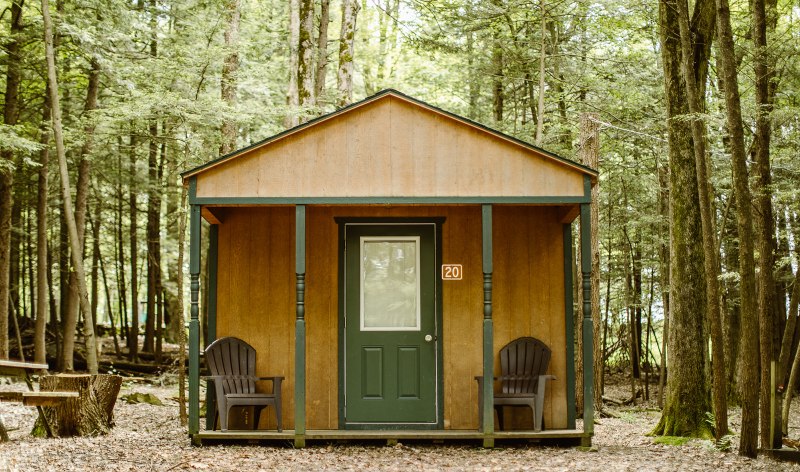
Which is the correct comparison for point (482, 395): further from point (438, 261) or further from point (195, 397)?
point (195, 397)

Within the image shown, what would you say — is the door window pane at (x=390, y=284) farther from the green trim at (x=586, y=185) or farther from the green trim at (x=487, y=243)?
the green trim at (x=586, y=185)

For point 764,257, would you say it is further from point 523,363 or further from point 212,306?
point 212,306

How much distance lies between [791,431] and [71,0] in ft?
43.0

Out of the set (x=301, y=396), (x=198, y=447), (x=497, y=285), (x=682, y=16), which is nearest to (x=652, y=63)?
(x=682, y=16)

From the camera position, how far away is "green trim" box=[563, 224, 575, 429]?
771 centimetres

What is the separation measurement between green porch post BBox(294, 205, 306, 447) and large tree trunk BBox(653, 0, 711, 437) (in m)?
3.95

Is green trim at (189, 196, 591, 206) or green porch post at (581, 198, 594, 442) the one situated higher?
green trim at (189, 196, 591, 206)

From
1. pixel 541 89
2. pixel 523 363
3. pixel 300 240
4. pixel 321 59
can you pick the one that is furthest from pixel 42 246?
pixel 523 363

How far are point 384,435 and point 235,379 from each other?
64.8 inches

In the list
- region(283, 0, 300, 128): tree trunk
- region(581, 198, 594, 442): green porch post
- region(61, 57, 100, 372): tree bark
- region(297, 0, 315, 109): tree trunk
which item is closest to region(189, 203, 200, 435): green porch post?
region(581, 198, 594, 442): green porch post

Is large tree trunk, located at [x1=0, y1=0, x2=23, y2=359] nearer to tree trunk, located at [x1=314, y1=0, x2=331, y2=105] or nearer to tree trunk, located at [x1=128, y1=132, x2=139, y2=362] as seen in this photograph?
tree trunk, located at [x1=128, y1=132, x2=139, y2=362]

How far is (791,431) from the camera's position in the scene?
10867 millimetres

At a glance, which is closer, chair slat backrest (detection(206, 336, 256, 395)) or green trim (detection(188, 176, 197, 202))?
green trim (detection(188, 176, 197, 202))

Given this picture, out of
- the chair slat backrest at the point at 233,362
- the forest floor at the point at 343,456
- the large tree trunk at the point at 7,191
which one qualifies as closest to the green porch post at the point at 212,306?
the chair slat backrest at the point at 233,362
